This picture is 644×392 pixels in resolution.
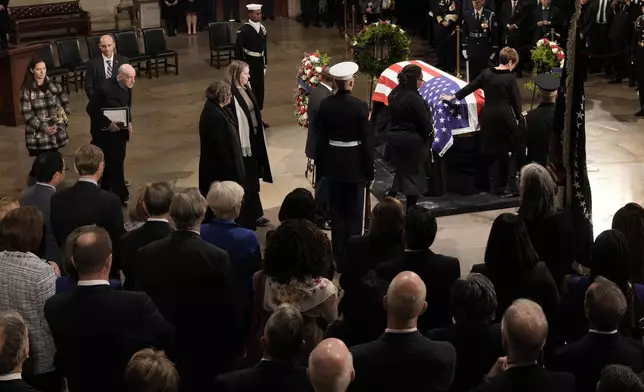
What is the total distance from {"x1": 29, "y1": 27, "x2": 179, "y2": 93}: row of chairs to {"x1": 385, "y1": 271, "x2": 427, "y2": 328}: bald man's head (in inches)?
436

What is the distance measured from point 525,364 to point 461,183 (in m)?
6.33

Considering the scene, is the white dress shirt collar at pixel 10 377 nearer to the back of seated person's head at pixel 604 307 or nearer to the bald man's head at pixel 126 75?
the back of seated person's head at pixel 604 307

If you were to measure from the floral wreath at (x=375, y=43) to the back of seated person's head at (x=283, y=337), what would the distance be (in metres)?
7.12

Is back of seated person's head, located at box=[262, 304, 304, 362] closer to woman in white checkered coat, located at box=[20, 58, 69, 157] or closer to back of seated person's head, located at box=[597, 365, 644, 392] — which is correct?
back of seated person's head, located at box=[597, 365, 644, 392]

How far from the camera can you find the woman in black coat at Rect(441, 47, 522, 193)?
10.3 m

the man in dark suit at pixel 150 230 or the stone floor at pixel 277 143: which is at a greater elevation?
the man in dark suit at pixel 150 230

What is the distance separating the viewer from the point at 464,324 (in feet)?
16.6

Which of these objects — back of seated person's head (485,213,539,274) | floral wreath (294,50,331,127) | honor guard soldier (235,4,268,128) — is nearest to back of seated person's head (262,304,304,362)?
back of seated person's head (485,213,539,274)

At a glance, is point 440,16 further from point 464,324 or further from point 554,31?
point 464,324

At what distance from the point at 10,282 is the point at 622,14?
1244 cm

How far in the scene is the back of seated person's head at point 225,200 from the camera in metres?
6.27

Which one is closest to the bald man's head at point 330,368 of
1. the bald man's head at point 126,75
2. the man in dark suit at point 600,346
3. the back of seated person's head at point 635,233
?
the man in dark suit at point 600,346

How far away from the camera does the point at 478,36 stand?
15.5 meters

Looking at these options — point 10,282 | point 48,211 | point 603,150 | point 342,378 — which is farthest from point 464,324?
point 603,150
